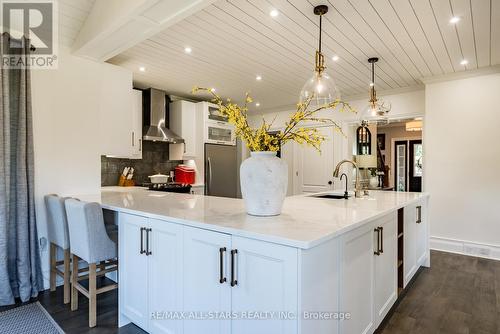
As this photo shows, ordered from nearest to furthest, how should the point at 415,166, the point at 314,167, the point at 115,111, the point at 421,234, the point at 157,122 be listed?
the point at 421,234 < the point at 115,111 < the point at 157,122 < the point at 314,167 < the point at 415,166

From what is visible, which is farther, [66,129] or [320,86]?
[66,129]

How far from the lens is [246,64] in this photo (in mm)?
3693

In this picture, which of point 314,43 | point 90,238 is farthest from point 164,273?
point 314,43

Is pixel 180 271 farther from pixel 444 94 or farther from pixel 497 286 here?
pixel 444 94

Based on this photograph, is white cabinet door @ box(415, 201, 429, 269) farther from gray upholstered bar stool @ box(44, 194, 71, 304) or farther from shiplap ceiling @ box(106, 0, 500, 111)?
gray upholstered bar stool @ box(44, 194, 71, 304)

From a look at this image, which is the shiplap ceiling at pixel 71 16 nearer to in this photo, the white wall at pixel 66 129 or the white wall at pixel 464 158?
the white wall at pixel 66 129

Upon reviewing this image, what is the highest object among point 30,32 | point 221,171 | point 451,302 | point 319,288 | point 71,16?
point 71,16

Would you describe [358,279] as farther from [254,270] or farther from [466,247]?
[466,247]

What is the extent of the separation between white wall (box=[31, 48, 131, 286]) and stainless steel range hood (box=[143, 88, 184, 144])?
154 cm

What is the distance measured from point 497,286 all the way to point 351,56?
9.33 feet

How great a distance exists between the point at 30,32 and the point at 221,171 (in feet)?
12.0

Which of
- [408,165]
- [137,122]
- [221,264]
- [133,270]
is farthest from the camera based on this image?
[408,165]

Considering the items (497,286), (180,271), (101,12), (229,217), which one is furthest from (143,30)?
(497,286)

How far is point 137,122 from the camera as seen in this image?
4605 millimetres
